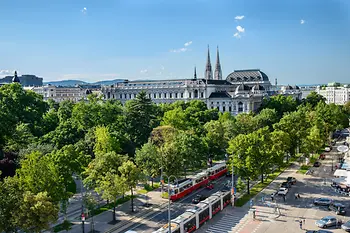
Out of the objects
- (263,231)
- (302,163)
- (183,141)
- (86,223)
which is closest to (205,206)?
(263,231)

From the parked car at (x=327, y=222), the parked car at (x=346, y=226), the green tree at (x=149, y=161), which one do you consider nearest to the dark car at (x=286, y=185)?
the parked car at (x=327, y=222)


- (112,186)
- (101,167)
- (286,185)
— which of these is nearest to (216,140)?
(286,185)

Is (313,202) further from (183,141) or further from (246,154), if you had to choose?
(183,141)

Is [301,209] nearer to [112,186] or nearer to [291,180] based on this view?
[291,180]

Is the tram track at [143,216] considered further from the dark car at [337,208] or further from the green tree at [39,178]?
the dark car at [337,208]

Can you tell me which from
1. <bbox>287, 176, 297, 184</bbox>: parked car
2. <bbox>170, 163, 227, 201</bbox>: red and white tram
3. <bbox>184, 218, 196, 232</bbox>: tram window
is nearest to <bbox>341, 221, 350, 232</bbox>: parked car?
<bbox>184, 218, 196, 232</bbox>: tram window

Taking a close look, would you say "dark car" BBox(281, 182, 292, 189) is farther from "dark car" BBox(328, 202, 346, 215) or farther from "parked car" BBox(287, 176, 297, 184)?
"dark car" BBox(328, 202, 346, 215)
